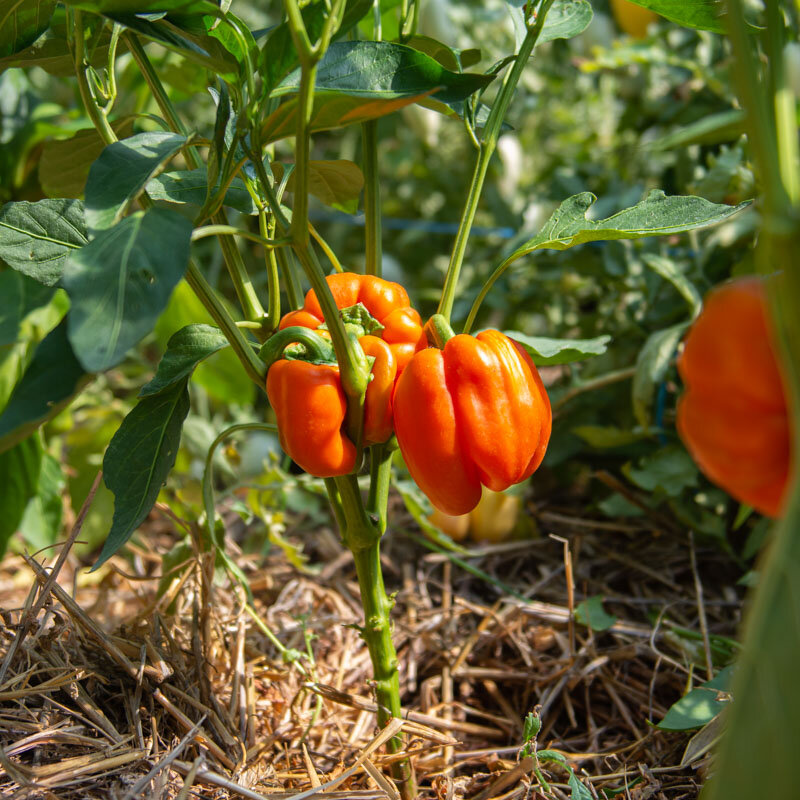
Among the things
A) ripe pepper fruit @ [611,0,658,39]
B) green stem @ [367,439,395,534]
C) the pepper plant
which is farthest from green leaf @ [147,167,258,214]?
ripe pepper fruit @ [611,0,658,39]

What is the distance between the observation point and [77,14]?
502 millimetres

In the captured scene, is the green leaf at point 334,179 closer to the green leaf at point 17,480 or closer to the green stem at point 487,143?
the green stem at point 487,143

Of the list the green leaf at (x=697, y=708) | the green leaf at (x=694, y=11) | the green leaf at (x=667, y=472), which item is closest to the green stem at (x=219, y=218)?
the green leaf at (x=694, y=11)

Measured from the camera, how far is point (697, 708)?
2.18ft

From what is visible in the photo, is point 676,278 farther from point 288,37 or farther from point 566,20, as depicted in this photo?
point 288,37

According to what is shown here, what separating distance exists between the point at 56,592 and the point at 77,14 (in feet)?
1.55

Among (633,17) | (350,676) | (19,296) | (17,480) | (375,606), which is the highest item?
(633,17)

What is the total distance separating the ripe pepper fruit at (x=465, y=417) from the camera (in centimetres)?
52

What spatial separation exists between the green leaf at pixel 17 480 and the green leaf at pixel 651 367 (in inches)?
30.9

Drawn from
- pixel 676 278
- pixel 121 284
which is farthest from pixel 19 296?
pixel 676 278

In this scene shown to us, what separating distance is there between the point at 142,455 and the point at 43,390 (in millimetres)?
128

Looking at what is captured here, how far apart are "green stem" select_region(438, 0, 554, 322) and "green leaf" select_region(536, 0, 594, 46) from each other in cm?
5

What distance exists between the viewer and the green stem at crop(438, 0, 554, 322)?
0.58m

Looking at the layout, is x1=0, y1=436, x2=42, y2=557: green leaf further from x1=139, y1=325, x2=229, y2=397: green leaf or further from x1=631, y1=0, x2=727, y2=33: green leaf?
x1=631, y1=0, x2=727, y2=33: green leaf
